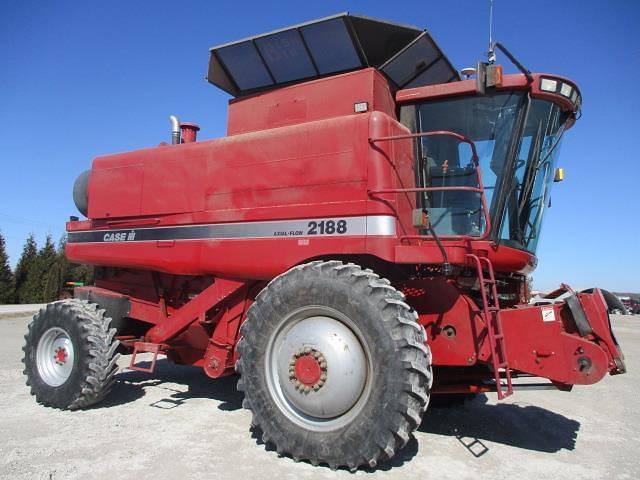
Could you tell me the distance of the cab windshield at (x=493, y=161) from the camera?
15.5ft

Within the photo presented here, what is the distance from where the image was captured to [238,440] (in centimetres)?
449

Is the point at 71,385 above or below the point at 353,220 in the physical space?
below

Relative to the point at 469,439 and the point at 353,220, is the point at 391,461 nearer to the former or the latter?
the point at 469,439

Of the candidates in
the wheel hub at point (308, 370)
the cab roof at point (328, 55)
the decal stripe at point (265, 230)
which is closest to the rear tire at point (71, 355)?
the decal stripe at point (265, 230)

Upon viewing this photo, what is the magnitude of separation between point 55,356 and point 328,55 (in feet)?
15.6

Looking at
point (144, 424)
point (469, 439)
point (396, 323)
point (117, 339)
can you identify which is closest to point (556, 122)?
point (396, 323)

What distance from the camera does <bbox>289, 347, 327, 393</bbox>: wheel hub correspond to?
4.08m

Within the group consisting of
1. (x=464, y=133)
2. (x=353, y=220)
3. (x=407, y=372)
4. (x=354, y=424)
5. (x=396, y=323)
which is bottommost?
(x=354, y=424)

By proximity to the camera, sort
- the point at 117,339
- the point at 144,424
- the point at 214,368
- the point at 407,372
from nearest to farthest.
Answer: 1. the point at 407,372
2. the point at 144,424
3. the point at 214,368
4. the point at 117,339

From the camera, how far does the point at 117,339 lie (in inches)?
239

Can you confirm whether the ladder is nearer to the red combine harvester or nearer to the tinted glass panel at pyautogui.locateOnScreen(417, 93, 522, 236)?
the red combine harvester

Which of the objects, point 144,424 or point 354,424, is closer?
point 354,424

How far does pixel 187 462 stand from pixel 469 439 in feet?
8.59

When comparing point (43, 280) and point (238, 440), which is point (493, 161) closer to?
point (238, 440)
